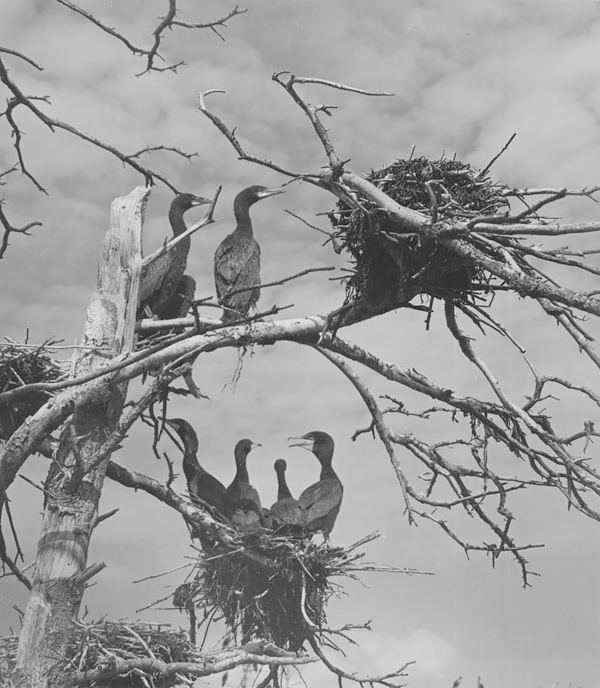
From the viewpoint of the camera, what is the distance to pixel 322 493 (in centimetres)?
854

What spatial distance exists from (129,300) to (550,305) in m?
3.22

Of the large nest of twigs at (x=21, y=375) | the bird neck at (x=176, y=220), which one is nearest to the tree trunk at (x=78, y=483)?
the large nest of twigs at (x=21, y=375)

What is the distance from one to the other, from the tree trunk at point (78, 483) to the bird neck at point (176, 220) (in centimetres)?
154

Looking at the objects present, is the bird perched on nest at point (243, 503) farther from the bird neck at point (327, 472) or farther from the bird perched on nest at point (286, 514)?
the bird neck at point (327, 472)

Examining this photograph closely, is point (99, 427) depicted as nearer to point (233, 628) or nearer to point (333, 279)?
point (333, 279)

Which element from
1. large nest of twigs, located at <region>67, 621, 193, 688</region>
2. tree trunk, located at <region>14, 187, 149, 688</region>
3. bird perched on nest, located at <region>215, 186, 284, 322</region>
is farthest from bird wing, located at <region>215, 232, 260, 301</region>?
large nest of twigs, located at <region>67, 621, 193, 688</region>

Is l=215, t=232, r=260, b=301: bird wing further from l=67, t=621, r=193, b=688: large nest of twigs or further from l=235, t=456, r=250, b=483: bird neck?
l=67, t=621, r=193, b=688: large nest of twigs

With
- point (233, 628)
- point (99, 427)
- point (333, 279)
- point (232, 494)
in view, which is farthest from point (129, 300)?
point (233, 628)

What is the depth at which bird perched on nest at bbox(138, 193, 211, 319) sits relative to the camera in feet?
25.6

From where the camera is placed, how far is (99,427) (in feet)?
21.3

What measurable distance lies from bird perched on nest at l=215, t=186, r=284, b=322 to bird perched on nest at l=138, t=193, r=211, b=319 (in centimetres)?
32

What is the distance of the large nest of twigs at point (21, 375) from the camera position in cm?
706

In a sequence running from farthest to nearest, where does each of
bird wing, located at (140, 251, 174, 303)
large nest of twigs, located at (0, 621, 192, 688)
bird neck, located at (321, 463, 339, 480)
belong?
1. bird neck, located at (321, 463, 339, 480)
2. bird wing, located at (140, 251, 174, 303)
3. large nest of twigs, located at (0, 621, 192, 688)

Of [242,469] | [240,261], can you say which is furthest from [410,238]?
[242,469]
